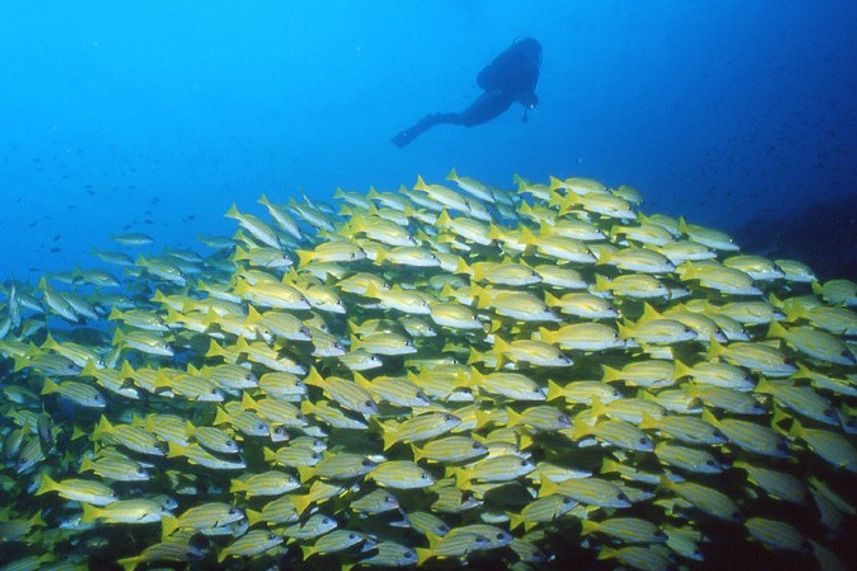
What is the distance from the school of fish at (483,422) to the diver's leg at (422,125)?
15405mm

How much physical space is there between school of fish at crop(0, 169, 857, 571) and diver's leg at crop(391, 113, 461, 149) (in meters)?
15.4

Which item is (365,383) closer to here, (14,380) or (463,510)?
(463,510)

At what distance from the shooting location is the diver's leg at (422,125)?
21031mm

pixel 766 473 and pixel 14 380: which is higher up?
pixel 14 380

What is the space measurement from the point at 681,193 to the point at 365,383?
4873 centimetres

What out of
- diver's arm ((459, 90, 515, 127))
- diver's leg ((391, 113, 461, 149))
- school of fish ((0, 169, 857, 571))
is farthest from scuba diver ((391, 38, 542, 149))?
school of fish ((0, 169, 857, 571))

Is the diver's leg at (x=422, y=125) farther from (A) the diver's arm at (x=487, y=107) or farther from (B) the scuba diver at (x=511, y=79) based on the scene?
(B) the scuba diver at (x=511, y=79)

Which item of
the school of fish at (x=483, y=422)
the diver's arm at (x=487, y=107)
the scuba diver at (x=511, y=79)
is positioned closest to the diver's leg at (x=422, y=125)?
the diver's arm at (x=487, y=107)

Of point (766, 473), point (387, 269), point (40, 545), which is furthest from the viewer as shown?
point (387, 269)

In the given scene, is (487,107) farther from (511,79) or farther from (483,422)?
(483,422)

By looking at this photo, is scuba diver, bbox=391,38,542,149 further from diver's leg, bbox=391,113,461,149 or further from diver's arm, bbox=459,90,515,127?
diver's leg, bbox=391,113,461,149

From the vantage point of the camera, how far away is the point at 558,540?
4.71 m

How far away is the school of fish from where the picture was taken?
14.1ft

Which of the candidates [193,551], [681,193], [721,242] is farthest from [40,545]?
[681,193]
